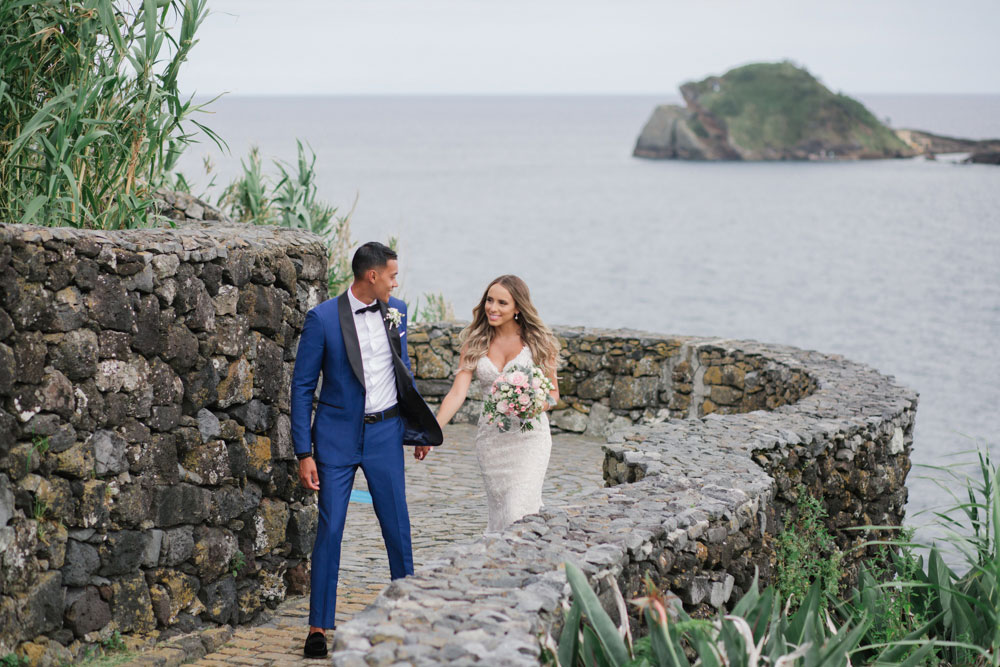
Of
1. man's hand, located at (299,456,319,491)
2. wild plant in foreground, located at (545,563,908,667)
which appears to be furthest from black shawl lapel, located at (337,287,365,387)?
wild plant in foreground, located at (545,563,908,667)

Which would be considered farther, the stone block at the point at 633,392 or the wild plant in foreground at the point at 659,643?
the stone block at the point at 633,392

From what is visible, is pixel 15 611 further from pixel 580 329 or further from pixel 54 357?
pixel 580 329

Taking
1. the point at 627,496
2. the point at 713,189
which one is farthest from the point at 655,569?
the point at 713,189

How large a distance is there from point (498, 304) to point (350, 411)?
3.53ft

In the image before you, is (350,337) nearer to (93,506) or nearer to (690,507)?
(93,506)

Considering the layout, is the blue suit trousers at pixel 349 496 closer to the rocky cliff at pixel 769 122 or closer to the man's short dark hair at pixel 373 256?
the man's short dark hair at pixel 373 256

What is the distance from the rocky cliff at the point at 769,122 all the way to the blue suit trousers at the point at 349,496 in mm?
109173

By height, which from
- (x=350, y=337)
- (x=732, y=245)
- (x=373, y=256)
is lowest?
(x=732, y=245)

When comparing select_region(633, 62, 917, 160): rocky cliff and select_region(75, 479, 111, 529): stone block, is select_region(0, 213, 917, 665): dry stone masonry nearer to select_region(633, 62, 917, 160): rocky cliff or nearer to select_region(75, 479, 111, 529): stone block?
select_region(75, 479, 111, 529): stone block

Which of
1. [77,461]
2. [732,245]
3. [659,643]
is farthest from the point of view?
[732,245]

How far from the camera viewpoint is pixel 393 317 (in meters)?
6.07

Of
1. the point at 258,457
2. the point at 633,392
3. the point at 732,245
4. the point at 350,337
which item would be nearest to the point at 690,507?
the point at 350,337

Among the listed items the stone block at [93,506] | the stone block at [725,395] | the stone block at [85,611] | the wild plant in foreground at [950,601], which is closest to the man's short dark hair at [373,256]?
the stone block at [93,506]

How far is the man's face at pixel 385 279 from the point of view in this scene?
5.98m
